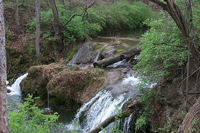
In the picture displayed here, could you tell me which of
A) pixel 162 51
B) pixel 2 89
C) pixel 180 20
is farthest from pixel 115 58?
pixel 2 89

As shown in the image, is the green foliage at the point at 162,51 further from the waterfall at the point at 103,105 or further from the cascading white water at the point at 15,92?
the cascading white water at the point at 15,92

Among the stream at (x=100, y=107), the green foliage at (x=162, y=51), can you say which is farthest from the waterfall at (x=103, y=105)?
the green foliage at (x=162, y=51)

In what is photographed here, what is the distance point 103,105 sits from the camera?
7.39 m

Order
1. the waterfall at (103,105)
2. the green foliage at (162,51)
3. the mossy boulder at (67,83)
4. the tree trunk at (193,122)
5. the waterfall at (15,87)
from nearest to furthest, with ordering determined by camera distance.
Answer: the tree trunk at (193,122) → the green foliage at (162,51) → the waterfall at (103,105) → the mossy boulder at (67,83) → the waterfall at (15,87)

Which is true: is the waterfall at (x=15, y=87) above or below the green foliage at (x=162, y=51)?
below

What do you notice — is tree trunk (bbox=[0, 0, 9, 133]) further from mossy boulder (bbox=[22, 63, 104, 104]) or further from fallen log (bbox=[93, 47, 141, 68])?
fallen log (bbox=[93, 47, 141, 68])

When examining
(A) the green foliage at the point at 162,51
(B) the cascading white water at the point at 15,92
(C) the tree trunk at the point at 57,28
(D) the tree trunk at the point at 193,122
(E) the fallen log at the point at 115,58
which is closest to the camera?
(D) the tree trunk at the point at 193,122

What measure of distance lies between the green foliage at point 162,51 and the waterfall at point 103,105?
183 centimetres

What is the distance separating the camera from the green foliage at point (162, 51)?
4.85m

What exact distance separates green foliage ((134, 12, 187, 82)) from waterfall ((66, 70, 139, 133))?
183 cm

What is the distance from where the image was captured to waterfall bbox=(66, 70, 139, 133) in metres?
7.05

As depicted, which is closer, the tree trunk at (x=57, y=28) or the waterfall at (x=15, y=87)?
the waterfall at (x=15, y=87)

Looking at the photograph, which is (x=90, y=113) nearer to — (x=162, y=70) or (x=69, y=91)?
(x=69, y=91)

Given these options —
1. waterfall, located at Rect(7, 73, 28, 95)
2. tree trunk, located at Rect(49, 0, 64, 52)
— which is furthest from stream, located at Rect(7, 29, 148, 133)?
tree trunk, located at Rect(49, 0, 64, 52)
